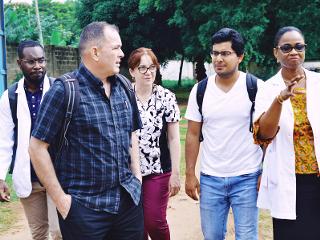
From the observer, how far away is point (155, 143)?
4133 millimetres

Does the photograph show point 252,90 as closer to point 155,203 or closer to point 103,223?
point 155,203

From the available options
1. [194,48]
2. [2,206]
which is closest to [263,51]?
[194,48]

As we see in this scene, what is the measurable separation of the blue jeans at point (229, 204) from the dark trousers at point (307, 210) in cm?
40

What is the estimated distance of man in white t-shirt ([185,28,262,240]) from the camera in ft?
11.8

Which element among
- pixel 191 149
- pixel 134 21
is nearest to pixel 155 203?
pixel 191 149

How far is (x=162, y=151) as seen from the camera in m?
4.20

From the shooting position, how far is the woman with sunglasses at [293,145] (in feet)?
10.4

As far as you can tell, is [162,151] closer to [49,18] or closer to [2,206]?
[2,206]

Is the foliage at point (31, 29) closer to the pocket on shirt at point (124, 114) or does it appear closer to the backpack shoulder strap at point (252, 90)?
the backpack shoulder strap at point (252, 90)

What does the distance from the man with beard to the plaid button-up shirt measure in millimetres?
1094

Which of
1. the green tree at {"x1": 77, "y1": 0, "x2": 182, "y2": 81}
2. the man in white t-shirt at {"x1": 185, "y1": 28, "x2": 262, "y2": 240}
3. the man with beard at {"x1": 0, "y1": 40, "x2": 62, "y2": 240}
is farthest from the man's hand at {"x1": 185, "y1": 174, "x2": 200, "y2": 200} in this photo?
the green tree at {"x1": 77, "y1": 0, "x2": 182, "y2": 81}

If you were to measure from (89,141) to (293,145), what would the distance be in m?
1.30

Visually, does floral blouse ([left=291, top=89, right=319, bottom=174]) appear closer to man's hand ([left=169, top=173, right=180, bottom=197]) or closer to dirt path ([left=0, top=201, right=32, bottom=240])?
man's hand ([left=169, top=173, right=180, bottom=197])

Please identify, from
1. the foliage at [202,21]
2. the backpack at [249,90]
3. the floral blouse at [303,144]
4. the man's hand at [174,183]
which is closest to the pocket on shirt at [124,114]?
the backpack at [249,90]
